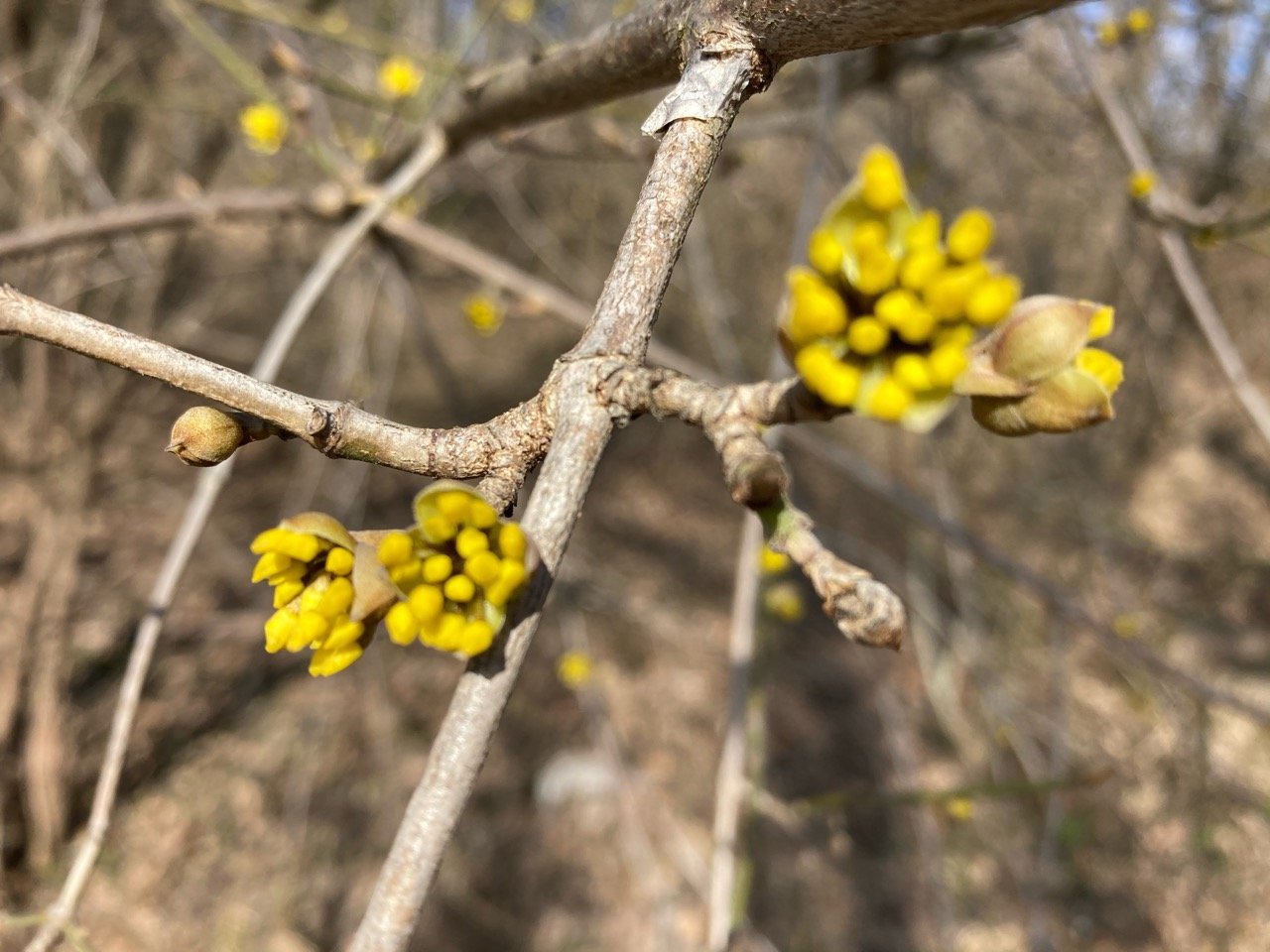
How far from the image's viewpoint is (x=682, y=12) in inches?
29.7

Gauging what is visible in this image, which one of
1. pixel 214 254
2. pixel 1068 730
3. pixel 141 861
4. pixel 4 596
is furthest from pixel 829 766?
pixel 214 254

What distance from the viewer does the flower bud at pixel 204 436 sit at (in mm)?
667

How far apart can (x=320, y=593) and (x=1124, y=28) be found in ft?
11.5

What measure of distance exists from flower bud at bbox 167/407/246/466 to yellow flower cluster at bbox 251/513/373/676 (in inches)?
3.4

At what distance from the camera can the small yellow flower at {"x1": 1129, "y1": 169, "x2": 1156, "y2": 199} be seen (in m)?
2.02

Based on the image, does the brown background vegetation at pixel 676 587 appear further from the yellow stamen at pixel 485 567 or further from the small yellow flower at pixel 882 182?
the small yellow flower at pixel 882 182

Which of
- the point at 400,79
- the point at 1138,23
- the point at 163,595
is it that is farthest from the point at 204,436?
the point at 1138,23

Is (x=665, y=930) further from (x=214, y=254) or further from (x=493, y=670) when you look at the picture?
(x=214, y=254)

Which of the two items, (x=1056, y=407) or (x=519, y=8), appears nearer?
(x=1056, y=407)

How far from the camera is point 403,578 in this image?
673 mm

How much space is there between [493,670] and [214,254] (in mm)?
6103

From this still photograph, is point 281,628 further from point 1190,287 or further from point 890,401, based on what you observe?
point 1190,287

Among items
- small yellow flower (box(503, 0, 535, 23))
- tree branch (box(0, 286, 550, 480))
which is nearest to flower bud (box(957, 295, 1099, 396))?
tree branch (box(0, 286, 550, 480))

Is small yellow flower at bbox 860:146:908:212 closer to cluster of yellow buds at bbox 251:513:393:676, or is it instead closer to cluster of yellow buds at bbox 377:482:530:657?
cluster of yellow buds at bbox 377:482:530:657
